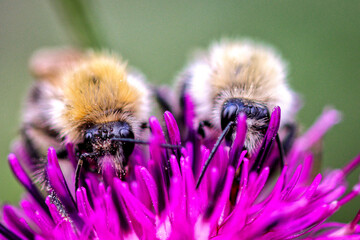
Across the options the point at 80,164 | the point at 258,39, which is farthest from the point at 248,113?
the point at 258,39

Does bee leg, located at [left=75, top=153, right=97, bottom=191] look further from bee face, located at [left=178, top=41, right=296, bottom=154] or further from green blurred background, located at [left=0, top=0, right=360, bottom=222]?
green blurred background, located at [left=0, top=0, right=360, bottom=222]

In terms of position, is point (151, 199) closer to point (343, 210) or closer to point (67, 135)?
point (67, 135)

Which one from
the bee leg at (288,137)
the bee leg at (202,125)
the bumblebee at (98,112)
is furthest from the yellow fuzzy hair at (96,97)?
the bee leg at (288,137)

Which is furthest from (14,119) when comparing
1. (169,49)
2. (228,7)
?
(228,7)

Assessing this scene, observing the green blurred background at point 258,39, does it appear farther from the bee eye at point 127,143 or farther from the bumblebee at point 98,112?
the bee eye at point 127,143

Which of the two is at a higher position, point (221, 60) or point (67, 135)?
point (221, 60)
